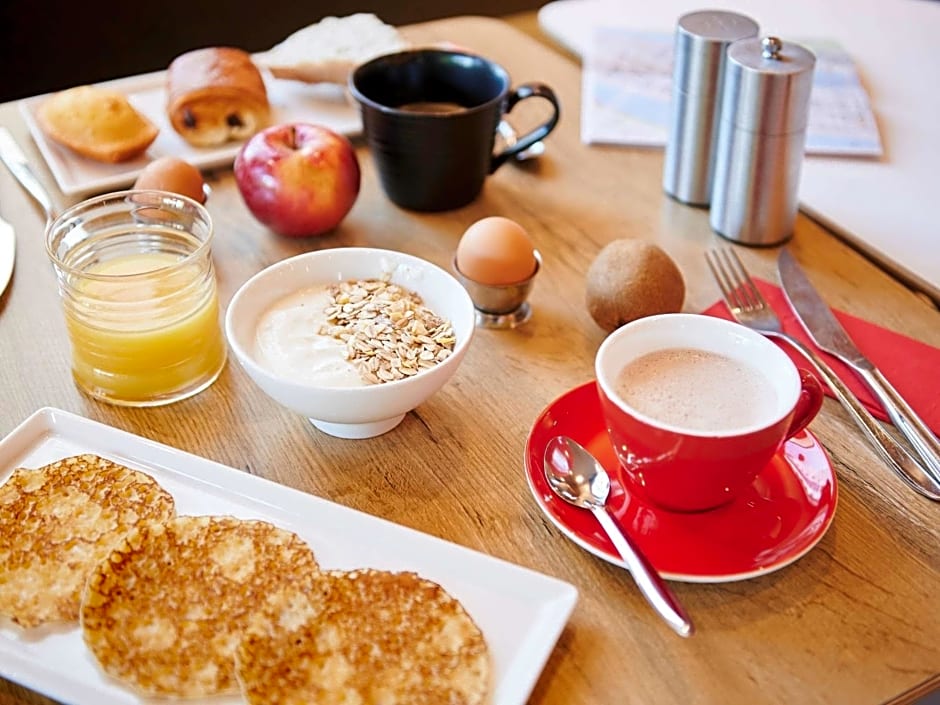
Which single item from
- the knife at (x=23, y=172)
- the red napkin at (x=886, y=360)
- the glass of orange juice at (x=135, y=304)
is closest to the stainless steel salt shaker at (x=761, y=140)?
the red napkin at (x=886, y=360)

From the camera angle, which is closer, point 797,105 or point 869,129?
point 797,105

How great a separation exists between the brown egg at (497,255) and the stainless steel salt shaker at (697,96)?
347 mm

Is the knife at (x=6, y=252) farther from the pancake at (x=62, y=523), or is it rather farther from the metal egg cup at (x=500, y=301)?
the metal egg cup at (x=500, y=301)

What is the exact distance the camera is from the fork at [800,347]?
909mm

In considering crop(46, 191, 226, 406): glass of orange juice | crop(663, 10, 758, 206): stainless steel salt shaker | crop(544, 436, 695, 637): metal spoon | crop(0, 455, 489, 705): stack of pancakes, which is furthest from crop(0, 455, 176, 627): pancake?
crop(663, 10, 758, 206): stainless steel salt shaker

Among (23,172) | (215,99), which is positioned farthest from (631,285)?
(23,172)

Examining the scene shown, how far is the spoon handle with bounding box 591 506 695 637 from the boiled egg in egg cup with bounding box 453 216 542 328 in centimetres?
37

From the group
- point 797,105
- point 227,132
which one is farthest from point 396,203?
point 797,105

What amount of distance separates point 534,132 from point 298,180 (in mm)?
369

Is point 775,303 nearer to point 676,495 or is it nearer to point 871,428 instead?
point 871,428

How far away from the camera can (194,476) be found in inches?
34.4

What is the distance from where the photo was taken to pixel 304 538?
818 millimetres

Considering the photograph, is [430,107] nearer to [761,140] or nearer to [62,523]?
[761,140]

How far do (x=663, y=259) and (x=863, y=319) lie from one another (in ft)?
0.81
